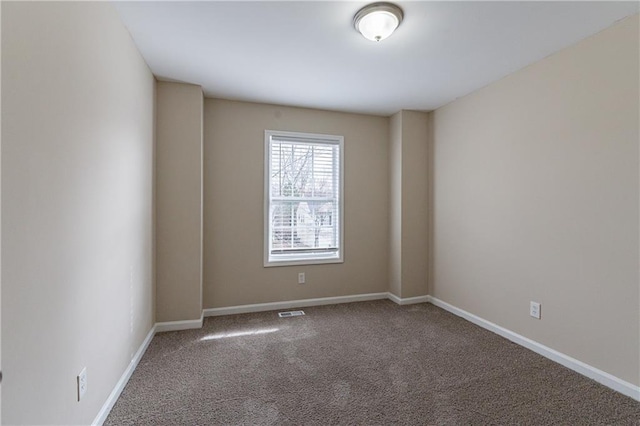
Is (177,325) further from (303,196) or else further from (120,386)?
(303,196)

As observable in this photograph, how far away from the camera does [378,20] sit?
1914mm

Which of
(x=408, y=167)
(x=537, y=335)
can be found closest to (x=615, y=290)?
(x=537, y=335)

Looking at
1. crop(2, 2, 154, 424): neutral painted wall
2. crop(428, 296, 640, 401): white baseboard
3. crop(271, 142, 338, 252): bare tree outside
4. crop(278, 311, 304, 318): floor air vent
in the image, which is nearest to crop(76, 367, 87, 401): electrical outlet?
crop(2, 2, 154, 424): neutral painted wall

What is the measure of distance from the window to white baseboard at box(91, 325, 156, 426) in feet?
4.77

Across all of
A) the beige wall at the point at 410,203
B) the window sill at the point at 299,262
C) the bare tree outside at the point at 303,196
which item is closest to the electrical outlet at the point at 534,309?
the beige wall at the point at 410,203

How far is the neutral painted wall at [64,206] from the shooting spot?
41.4 inches

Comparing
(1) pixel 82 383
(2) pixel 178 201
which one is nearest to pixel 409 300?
(2) pixel 178 201

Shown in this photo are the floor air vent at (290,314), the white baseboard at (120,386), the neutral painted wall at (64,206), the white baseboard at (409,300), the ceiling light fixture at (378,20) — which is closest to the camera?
the neutral painted wall at (64,206)

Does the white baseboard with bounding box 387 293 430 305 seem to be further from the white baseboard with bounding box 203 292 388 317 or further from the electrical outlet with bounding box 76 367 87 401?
the electrical outlet with bounding box 76 367 87 401

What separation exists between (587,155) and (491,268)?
1285 mm

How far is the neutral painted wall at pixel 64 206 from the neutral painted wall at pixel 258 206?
1228 millimetres

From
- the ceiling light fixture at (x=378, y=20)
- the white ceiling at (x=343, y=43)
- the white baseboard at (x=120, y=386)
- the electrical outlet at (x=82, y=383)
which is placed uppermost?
the white ceiling at (x=343, y=43)

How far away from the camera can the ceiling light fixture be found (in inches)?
73.0

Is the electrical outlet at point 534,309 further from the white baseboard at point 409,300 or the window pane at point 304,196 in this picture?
the window pane at point 304,196
